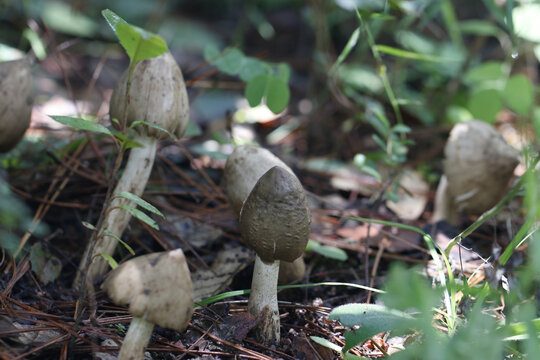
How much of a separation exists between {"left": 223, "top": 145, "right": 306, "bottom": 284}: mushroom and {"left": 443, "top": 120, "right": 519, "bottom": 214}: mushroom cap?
125 cm

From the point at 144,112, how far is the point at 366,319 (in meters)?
1.38

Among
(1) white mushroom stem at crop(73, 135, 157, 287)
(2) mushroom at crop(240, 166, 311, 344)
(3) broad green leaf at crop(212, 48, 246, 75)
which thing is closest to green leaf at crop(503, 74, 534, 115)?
(3) broad green leaf at crop(212, 48, 246, 75)

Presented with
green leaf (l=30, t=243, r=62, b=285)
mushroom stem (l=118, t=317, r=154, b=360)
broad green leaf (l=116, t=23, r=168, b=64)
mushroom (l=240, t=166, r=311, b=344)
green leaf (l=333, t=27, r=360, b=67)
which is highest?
broad green leaf (l=116, t=23, r=168, b=64)

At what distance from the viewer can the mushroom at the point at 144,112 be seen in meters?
2.26

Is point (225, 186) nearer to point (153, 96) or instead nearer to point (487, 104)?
point (153, 96)

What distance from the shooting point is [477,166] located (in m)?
3.00

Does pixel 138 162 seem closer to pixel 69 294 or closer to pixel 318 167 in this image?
pixel 69 294

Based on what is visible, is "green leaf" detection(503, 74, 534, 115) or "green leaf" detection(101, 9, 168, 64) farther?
"green leaf" detection(503, 74, 534, 115)

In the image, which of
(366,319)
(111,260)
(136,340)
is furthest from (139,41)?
(366,319)

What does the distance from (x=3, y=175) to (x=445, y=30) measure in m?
5.80

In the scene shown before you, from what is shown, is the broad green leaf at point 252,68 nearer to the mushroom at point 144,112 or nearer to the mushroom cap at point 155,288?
the mushroom at point 144,112

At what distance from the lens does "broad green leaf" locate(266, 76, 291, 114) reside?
2848 mm

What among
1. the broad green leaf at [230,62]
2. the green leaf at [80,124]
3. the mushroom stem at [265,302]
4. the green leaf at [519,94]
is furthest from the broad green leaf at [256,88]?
the green leaf at [519,94]

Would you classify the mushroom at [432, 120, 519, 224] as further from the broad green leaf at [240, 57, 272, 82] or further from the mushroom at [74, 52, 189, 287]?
the mushroom at [74, 52, 189, 287]
